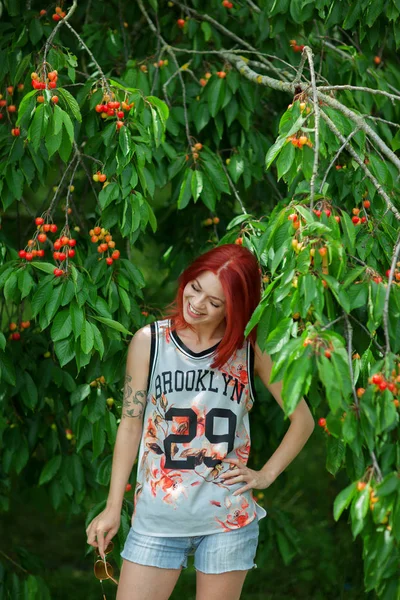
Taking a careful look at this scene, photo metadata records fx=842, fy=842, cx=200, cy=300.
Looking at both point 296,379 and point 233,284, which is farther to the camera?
point 233,284

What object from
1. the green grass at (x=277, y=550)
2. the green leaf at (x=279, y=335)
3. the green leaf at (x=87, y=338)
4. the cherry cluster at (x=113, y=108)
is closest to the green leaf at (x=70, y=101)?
the cherry cluster at (x=113, y=108)

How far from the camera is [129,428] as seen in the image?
2.34 m

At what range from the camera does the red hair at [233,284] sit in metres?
2.22

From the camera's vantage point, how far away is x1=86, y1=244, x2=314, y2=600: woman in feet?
7.28

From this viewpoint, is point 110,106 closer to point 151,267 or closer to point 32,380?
point 32,380

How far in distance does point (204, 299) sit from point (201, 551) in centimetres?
67

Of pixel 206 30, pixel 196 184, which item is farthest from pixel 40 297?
pixel 206 30

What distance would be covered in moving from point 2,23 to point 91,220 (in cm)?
80

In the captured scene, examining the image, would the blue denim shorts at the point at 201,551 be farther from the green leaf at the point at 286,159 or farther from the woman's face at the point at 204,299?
the green leaf at the point at 286,159

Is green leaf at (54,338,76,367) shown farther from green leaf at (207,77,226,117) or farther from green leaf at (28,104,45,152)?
green leaf at (207,77,226,117)

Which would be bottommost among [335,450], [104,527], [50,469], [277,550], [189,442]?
[277,550]

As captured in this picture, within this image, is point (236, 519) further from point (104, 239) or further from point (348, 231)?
point (104, 239)

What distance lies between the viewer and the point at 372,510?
177 cm

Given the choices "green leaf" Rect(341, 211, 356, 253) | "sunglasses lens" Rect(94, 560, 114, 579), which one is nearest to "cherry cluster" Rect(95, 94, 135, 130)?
"green leaf" Rect(341, 211, 356, 253)
